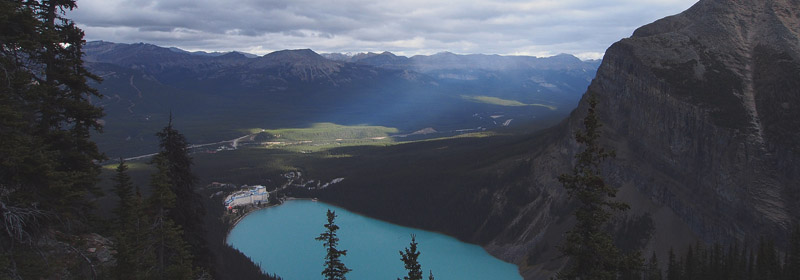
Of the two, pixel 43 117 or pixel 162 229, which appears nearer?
pixel 43 117

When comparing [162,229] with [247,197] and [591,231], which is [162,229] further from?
[247,197]

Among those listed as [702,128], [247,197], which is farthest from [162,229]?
[247,197]

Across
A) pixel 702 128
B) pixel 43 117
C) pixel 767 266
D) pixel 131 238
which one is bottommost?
pixel 767 266

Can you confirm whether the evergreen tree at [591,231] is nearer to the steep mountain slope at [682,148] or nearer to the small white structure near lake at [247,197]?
the steep mountain slope at [682,148]

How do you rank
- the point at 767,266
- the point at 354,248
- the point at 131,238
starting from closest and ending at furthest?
1. the point at 131,238
2. the point at 767,266
3. the point at 354,248

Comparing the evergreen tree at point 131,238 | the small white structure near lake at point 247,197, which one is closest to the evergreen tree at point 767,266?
the evergreen tree at point 131,238
